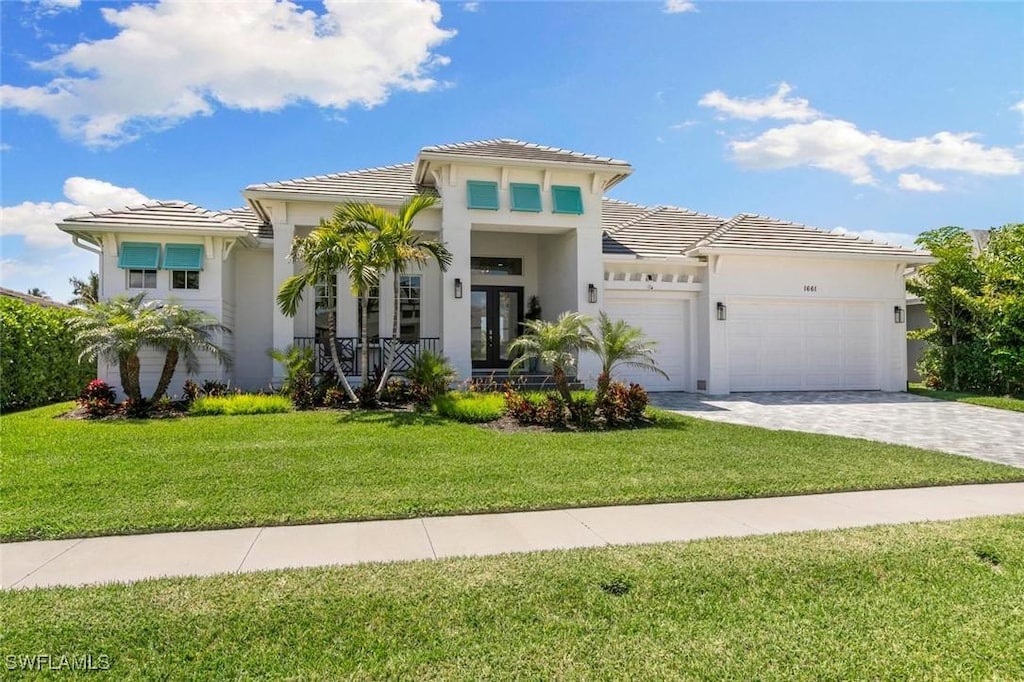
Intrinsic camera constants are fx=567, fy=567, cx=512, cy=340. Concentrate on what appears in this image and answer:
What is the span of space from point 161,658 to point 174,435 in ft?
21.7

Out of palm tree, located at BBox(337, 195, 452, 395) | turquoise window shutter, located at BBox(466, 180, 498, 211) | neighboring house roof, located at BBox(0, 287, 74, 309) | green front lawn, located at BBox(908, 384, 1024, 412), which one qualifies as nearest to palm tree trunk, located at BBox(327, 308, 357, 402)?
palm tree, located at BBox(337, 195, 452, 395)

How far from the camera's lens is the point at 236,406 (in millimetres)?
10781

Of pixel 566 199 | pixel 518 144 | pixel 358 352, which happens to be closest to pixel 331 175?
pixel 358 352

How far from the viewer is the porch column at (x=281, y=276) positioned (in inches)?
523

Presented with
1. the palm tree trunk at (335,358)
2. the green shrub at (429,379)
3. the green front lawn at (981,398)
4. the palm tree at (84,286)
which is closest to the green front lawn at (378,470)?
the green shrub at (429,379)

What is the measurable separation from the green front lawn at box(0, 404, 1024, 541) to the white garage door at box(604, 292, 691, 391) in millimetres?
6270

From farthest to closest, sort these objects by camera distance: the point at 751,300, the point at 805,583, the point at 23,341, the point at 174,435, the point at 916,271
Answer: the point at 916,271 → the point at 751,300 → the point at 23,341 → the point at 174,435 → the point at 805,583

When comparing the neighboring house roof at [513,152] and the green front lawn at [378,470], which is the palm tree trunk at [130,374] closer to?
the green front lawn at [378,470]

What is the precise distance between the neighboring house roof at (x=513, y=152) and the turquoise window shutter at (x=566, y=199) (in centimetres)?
68

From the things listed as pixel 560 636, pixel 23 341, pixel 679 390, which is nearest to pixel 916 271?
pixel 679 390

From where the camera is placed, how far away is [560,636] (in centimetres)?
310

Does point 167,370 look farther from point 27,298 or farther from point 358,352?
point 27,298

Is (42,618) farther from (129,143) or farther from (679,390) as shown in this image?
(679,390)

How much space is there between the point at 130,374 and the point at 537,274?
1044 cm
